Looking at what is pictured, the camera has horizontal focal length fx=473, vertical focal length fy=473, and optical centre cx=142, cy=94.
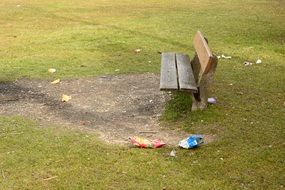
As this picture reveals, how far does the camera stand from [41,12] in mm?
14688

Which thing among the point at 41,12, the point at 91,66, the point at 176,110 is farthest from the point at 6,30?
the point at 176,110

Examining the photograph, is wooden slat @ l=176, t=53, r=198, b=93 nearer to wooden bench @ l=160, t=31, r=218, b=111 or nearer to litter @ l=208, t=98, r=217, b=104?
wooden bench @ l=160, t=31, r=218, b=111

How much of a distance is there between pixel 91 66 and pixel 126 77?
3.35 ft

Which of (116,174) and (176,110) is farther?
(176,110)

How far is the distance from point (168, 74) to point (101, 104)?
3.16 ft

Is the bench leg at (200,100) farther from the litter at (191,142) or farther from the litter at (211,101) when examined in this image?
the litter at (191,142)

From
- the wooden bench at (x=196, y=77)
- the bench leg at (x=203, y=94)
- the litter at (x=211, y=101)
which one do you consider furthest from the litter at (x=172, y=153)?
the litter at (x=211, y=101)

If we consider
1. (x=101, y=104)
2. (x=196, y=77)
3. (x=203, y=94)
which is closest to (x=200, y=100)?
(x=203, y=94)

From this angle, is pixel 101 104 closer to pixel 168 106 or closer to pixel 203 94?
pixel 168 106

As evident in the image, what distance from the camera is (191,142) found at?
475cm

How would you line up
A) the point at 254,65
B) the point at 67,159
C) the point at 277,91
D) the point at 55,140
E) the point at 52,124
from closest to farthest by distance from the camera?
the point at 67,159, the point at 55,140, the point at 52,124, the point at 277,91, the point at 254,65

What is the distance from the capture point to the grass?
166 inches

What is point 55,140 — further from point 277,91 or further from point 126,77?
point 277,91

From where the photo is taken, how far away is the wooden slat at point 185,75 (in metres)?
5.34
